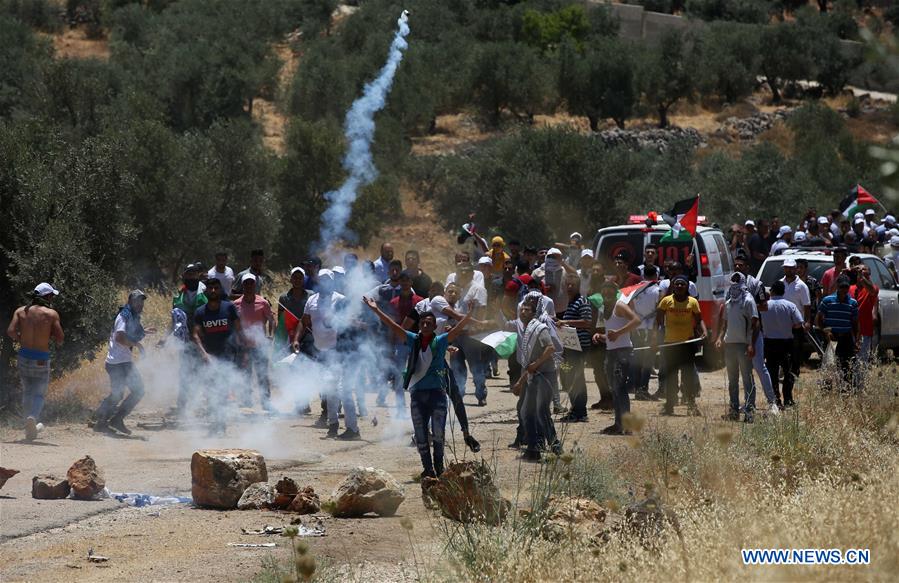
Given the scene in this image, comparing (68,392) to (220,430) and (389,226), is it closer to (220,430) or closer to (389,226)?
(220,430)

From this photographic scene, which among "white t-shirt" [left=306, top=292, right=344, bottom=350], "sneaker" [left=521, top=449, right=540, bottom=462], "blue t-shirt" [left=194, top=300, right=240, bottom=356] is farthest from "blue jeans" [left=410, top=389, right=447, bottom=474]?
"blue t-shirt" [left=194, top=300, right=240, bottom=356]

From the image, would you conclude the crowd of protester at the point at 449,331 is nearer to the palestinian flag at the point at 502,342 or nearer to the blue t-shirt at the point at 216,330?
the blue t-shirt at the point at 216,330

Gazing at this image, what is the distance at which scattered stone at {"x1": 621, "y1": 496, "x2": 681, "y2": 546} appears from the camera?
7.75 meters

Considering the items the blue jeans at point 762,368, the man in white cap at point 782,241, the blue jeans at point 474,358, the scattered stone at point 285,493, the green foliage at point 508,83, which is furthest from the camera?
the green foliage at point 508,83

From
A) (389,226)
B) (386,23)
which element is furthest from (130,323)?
(386,23)

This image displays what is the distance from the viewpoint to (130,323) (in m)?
→ 14.7

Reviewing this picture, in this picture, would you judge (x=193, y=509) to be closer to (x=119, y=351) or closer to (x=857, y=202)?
(x=119, y=351)

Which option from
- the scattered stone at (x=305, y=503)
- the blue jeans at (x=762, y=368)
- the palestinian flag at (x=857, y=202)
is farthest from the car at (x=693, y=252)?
the scattered stone at (x=305, y=503)

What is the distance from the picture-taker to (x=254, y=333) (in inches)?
619

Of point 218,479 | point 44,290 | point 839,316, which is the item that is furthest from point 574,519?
point 839,316

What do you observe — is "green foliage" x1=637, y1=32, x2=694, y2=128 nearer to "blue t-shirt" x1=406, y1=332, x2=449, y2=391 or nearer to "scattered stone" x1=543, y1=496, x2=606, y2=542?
"blue t-shirt" x1=406, y1=332, x2=449, y2=391

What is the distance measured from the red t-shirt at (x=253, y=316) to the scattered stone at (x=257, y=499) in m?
4.92

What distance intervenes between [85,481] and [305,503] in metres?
2.12

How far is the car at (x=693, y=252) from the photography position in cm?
1972
